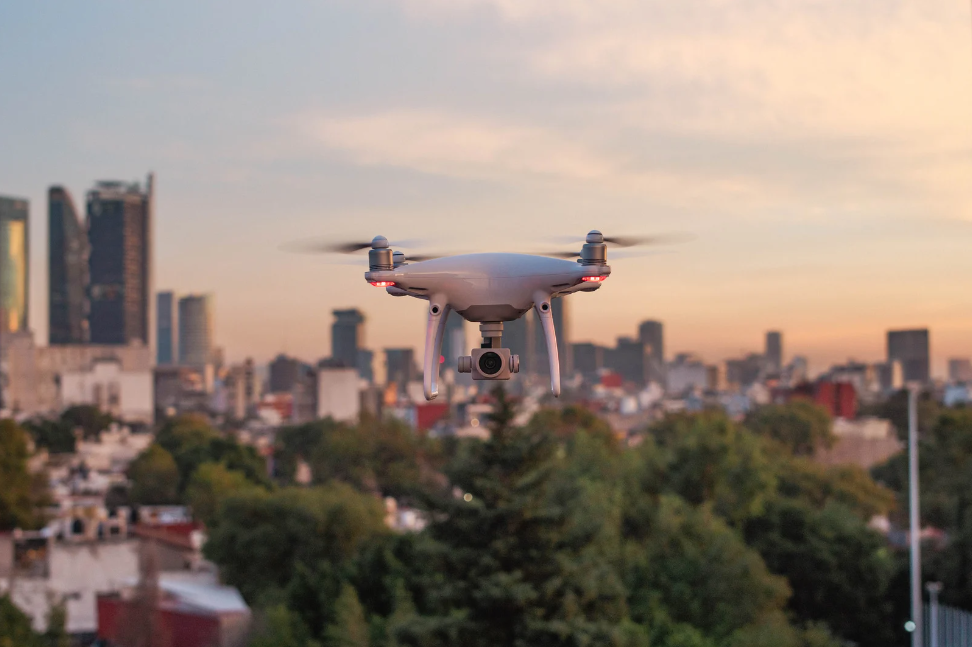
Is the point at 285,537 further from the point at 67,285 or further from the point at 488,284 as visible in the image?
the point at 67,285

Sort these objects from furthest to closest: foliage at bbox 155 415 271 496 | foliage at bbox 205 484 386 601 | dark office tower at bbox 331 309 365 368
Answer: dark office tower at bbox 331 309 365 368 → foliage at bbox 155 415 271 496 → foliage at bbox 205 484 386 601

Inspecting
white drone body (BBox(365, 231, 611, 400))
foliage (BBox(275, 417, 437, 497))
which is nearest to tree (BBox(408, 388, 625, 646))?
white drone body (BBox(365, 231, 611, 400))

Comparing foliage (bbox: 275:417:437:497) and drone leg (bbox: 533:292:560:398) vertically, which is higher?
drone leg (bbox: 533:292:560:398)

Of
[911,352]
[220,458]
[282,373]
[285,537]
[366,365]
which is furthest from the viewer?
[282,373]

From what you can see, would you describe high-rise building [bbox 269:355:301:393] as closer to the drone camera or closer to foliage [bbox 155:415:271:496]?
foliage [bbox 155:415:271:496]

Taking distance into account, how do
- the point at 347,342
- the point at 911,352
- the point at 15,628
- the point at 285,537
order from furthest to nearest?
the point at 347,342
the point at 911,352
the point at 285,537
the point at 15,628

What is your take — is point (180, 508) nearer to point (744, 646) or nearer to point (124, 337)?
point (744, 646)

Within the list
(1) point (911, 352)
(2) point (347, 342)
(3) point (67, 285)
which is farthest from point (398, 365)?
(3) point (67, 285)
